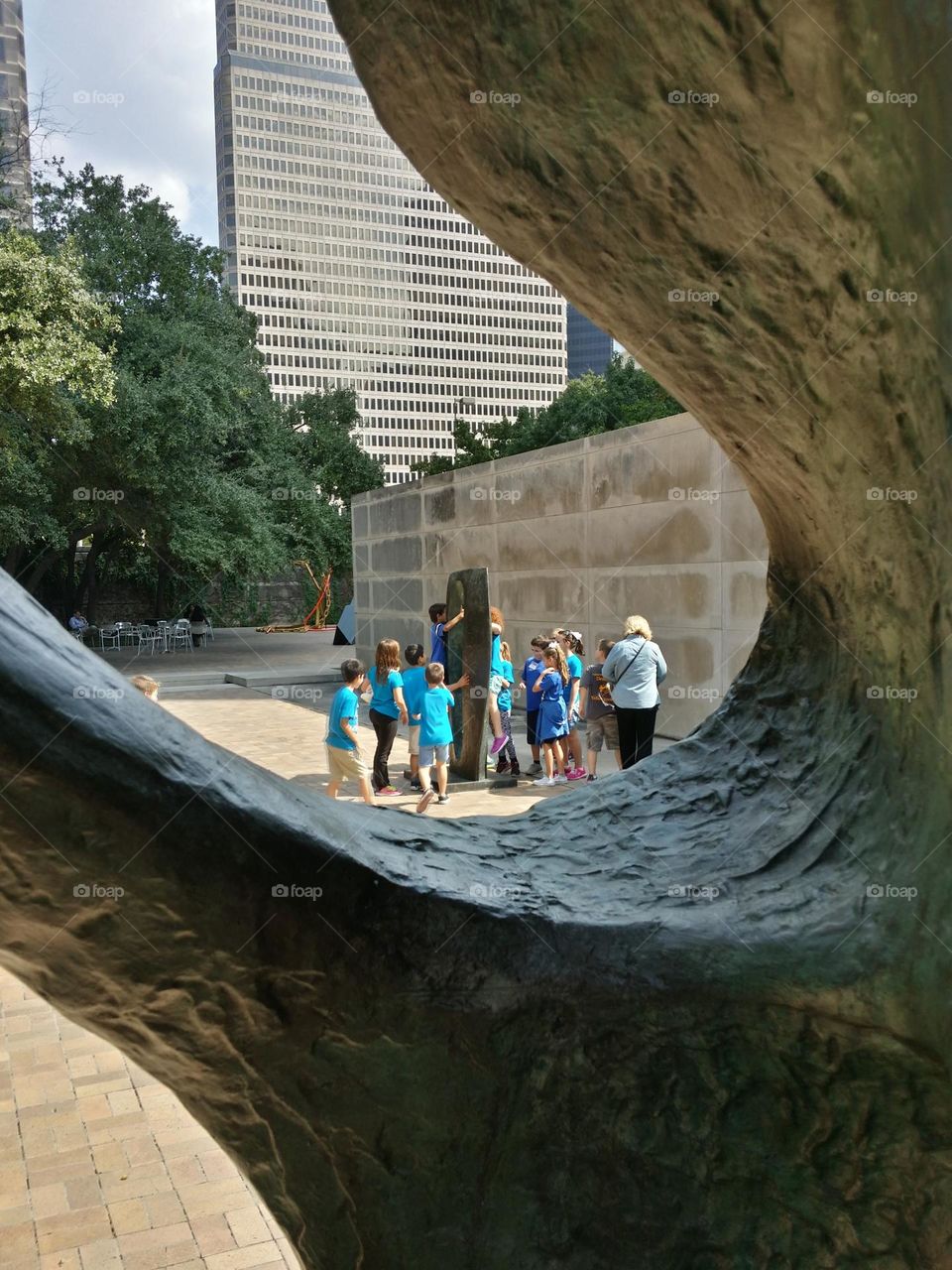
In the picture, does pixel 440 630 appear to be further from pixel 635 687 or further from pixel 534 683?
pixel 635 687

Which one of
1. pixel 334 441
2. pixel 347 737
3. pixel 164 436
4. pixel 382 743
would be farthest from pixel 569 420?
pixel 347 737

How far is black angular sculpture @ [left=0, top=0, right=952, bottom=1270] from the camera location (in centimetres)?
113

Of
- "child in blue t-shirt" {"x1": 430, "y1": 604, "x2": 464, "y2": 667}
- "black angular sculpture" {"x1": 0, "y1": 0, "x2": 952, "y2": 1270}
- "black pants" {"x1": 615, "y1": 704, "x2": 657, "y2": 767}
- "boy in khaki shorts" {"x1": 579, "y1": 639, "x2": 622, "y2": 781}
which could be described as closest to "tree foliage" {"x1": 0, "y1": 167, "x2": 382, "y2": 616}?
"child in blue t-shirt" {"x1": 430, "y1": 604, "x2": 464, "y2": 667}

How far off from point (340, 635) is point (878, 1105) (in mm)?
22917

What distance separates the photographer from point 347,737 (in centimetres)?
777

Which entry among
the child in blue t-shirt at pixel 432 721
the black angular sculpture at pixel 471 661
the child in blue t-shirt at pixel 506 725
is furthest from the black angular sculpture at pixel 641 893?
the child in blue t-shirt at pixel 506 725

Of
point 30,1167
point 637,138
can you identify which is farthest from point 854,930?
point 30,1167

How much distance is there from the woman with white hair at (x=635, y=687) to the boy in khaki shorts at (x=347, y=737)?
82.1 inches

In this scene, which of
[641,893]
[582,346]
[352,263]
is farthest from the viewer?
[582,346]

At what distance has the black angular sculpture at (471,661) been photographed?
32.2ft

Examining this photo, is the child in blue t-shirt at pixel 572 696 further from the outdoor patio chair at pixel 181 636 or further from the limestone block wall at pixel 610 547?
the outdoor patio chair at pixel 181 636

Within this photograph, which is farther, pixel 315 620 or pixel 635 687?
pixel 315 620

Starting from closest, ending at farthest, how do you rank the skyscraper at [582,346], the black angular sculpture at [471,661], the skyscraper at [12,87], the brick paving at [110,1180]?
the brick paving at [110,1180] < the black angular sculpture at [471,661] < the skyscraper at [12,87] < the skyscraper at [582,346]

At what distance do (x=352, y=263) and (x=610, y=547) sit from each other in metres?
63.5
